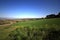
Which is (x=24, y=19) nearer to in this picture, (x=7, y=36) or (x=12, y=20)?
(x=12, y=20)

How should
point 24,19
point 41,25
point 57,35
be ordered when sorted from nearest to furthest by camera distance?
point 57,35 → point 41,25 → point 24,19

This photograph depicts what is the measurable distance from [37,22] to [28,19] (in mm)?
458

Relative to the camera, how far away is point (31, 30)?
13.7 ft

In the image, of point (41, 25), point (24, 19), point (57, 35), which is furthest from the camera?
point (24, 19)

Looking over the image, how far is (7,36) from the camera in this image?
404 centimetres

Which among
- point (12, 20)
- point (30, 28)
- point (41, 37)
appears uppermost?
point (12, 20)

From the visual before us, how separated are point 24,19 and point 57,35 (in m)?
1.55

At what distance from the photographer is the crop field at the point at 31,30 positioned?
4.02m

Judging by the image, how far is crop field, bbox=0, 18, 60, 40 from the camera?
13.2 feet

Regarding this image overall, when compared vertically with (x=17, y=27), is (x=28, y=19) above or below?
above

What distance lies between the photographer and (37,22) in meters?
4.34

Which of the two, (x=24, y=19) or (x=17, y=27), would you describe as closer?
(x=17, y=27)

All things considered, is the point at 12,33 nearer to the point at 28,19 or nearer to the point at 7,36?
the point at 7,36

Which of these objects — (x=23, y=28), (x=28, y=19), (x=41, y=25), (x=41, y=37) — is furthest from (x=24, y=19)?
(x=41, y=37)
